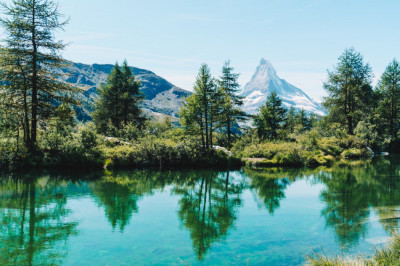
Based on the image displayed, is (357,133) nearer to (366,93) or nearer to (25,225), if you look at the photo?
(366,93)

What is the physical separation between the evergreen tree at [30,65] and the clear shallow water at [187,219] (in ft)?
23.9

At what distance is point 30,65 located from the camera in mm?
25734

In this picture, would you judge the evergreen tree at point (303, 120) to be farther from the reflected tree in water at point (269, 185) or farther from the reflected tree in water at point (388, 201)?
the reflected tree in water at point (388, 201)

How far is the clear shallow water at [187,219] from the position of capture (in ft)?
29.2

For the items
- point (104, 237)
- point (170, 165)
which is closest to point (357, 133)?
point (170, 165)

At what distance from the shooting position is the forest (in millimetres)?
25203

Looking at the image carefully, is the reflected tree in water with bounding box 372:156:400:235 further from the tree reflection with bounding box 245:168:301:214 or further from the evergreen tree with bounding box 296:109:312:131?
the evergreen tree with bounding box 296:109:312:131

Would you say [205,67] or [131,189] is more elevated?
[205,67]

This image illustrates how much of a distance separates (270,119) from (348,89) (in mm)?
13013

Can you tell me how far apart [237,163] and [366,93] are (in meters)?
28.0

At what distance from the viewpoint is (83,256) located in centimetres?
873

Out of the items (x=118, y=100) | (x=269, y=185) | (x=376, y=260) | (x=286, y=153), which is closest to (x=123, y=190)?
(x=269, y=185)

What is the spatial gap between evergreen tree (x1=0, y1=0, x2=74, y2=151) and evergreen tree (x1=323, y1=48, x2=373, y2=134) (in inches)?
1486

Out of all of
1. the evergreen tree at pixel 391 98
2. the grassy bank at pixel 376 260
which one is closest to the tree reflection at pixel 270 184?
the grassy bank at pixel 376 260
